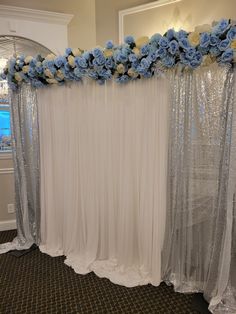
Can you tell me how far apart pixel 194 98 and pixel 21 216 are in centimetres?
213

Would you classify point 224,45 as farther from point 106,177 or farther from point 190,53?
point 106,177

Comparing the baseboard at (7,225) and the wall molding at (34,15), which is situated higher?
the wall molding at (34,15)

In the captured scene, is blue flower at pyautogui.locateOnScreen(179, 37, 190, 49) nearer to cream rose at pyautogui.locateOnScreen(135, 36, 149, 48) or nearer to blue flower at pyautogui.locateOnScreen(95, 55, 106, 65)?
cream rose at pyautogui.locateOnScreen(135, 36, 149, 48)

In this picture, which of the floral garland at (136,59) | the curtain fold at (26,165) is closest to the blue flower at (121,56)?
the floral garland at (136,59)

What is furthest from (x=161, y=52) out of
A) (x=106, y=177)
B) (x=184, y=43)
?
(x=106, y=177)

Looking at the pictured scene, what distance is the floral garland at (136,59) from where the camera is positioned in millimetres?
1566

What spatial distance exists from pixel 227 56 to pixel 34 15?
256cm

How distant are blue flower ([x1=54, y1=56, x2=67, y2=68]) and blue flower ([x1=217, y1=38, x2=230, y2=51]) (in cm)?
125

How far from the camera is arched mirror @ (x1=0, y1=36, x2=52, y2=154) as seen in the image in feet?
10.2

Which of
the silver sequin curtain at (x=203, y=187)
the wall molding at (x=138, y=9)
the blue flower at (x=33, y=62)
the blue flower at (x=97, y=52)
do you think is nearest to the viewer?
the silver sequin curtain at (x=203, y=187)

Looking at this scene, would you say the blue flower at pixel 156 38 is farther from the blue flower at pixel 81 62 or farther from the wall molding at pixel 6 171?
the wall molding at pixel 6 171

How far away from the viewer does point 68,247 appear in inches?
100.0

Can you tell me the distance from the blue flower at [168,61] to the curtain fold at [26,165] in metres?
1.41

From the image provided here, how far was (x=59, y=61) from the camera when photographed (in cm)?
218
